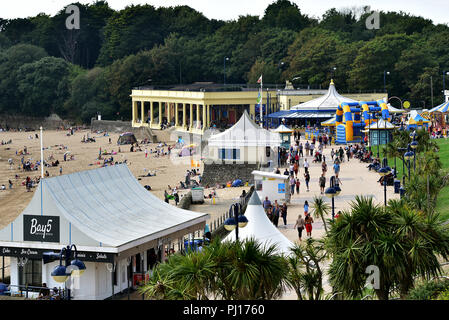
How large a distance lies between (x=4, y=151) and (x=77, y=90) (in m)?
26.6

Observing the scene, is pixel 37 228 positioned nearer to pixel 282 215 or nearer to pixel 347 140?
pixel 282 215

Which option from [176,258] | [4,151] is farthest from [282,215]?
[4,151]

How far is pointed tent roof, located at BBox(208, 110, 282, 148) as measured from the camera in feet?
143

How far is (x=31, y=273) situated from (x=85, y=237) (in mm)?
1726

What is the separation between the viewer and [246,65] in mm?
96812

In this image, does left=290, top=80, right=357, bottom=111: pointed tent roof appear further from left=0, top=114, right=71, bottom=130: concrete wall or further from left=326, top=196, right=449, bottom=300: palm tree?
left=326, top=196, right=449, bottom=300: palm tree

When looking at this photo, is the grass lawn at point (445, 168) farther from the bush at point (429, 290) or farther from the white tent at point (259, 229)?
the bush at point (429, 290)

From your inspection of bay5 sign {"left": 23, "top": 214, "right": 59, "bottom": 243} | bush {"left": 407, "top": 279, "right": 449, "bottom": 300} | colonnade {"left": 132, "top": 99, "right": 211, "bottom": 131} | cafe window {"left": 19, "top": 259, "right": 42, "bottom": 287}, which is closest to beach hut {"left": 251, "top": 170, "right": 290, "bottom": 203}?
cafe window {"left": 19, "top": 259, "right": 42, "bottom": 287}

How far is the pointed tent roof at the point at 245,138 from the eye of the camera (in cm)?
4359

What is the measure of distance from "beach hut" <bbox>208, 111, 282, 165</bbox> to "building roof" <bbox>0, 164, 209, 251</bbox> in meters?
22.4

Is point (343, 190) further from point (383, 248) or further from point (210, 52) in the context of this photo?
point (210, 52)

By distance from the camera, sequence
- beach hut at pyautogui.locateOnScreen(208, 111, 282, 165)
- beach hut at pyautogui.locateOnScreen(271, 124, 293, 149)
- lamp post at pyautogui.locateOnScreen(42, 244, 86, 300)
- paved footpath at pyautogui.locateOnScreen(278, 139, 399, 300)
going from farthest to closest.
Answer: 1. beach hut at pyautogui.locateOnScreen(271, 124, 293, 149)
2. beach hut at pyautogui.locateOnScreen(208, 111, 282, 165)
3. paved footpath at pyautogui.locateOnScreen(278, 139, 399, 300)
4. lamp post at pyautogui.locateOnScreen(42, 244, 86, 300)

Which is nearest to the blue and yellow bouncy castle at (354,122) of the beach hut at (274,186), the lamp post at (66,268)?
the beach hut at (274,186)
